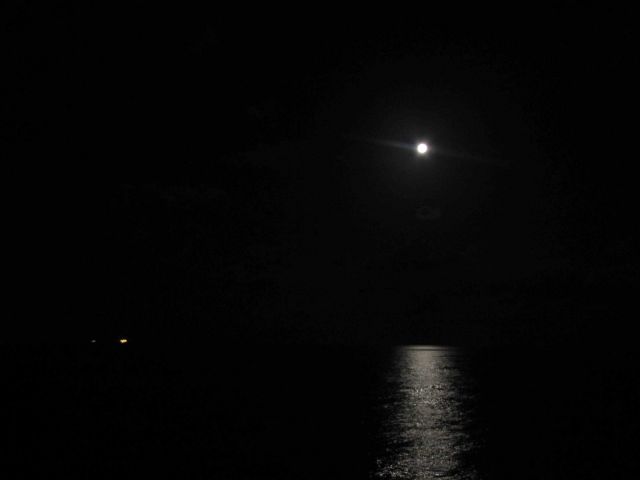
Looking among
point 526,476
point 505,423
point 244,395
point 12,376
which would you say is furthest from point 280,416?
point 12,376

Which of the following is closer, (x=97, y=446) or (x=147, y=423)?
(x=97, y=446)

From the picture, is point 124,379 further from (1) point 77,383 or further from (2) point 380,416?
(2) point 380,416

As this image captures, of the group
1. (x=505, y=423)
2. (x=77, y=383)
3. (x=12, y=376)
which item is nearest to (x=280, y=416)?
(x=505, y=423)

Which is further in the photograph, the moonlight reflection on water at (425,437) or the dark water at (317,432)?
the dark water at (317,432)

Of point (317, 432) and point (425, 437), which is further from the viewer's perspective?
point (317, 432)

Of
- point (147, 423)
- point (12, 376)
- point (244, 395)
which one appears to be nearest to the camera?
point (147, 423)

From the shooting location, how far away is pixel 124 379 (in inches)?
4574

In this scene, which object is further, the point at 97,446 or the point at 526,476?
the point at 97,446

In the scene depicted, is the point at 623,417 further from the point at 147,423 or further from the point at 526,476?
the point at 147,423

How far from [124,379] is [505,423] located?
94.7m

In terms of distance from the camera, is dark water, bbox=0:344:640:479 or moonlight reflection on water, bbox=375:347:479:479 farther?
dark water, bbox=0:344:640:479

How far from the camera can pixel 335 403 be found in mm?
75938

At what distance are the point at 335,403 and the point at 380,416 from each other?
43.5 ft

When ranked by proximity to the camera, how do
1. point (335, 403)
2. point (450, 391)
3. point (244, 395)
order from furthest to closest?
point (450, 391), point (244, 395), point (335, 403)
